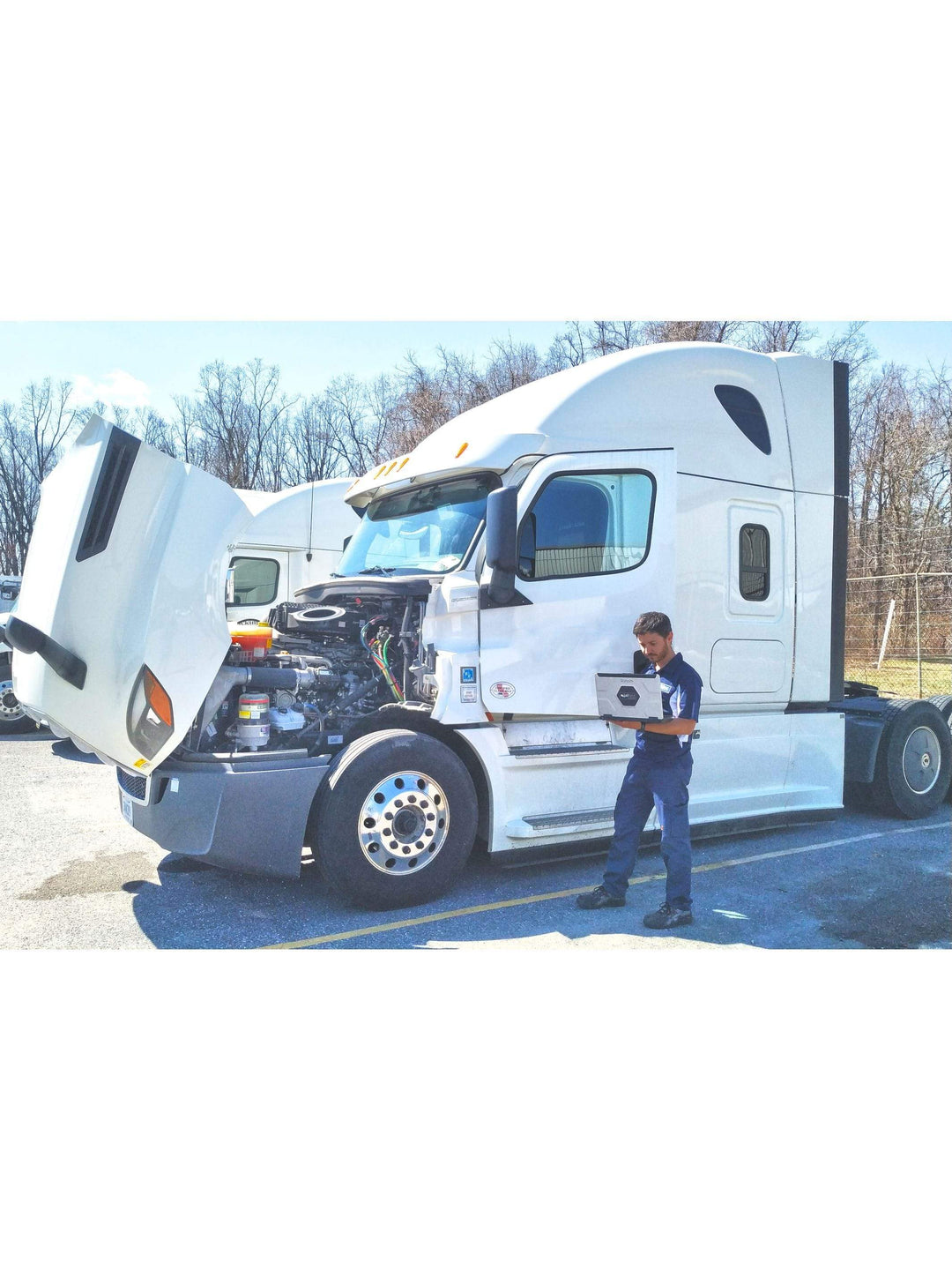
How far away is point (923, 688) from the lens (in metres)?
12.1

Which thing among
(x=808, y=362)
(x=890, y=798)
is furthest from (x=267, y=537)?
(x=890, y=798)

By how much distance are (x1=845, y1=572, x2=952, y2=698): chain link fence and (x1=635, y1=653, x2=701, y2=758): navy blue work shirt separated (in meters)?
7.80

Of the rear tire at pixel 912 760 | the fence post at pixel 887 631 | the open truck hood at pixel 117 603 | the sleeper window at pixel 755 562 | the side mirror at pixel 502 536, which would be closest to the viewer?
the open truck hood at pixel 117 603

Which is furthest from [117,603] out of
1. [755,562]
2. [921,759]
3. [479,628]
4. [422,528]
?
[921,759]

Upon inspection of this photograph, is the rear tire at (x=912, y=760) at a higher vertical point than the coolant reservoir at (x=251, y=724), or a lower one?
lower

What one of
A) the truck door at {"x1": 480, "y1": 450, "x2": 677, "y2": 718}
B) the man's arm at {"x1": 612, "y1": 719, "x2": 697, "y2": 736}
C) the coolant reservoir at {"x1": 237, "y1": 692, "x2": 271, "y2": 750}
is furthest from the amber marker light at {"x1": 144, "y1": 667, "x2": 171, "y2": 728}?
the man's arm at {"x1": 612, "y1": 719, "x2": 697, "y2": 736}

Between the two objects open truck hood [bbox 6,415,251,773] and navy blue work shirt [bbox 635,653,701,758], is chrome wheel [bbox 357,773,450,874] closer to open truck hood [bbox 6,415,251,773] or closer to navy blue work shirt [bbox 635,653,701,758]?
open truck hood [bbox 6,415,251,773]

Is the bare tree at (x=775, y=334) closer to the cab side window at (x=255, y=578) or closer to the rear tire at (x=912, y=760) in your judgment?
the rear tire at (x=912, y=760)

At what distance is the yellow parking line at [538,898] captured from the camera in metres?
4.43

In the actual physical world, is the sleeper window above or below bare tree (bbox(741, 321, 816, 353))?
below

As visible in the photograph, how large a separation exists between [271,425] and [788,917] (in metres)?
6.34

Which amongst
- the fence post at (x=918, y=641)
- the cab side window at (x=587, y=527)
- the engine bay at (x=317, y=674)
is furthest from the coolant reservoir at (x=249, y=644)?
the fence post at (x=918, y=641)

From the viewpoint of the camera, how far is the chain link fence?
38.8ft

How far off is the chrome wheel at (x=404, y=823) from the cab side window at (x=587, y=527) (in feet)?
4.44
